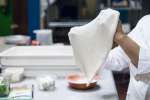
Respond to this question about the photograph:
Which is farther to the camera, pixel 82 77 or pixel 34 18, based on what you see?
pixel 34 18

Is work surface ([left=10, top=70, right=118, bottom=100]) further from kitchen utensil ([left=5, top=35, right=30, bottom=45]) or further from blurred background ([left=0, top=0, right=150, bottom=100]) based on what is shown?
blurred background ([left=0, top=0, right=150, bottom=100])

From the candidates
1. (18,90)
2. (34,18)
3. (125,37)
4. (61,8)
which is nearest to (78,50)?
(125,37)

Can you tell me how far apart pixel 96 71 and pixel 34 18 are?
2182mm

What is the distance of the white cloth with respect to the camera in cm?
149

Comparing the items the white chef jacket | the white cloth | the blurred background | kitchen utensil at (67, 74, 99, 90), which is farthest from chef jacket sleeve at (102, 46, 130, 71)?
the blurred background

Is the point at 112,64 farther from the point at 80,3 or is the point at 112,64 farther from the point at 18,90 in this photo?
the point at 80,3

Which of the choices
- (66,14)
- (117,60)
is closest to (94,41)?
(117,60)

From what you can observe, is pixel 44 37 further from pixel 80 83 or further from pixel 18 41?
pixel 80 83

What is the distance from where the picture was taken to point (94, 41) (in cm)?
153

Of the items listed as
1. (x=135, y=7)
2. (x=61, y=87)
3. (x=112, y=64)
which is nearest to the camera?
(x=61, y=87)

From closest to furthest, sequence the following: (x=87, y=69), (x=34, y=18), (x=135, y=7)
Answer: (x=87, y=69) < (x=34, y=18) < (x=135, y=7)

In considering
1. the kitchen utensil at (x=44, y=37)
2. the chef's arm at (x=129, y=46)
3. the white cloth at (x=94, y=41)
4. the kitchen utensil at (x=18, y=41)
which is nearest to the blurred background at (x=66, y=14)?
the kitchen utensil at (x=18, y=41)

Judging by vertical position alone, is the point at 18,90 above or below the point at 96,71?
below

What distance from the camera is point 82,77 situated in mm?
1775
